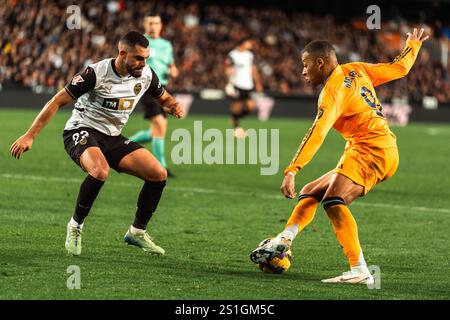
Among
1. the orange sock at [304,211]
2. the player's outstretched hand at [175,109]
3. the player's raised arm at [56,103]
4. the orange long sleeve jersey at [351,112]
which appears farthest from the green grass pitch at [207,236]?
the player's outstretched hand at [175,109]

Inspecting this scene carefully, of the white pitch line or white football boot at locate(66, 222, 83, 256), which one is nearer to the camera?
white football boot at locate(66, 222, 83, 256)

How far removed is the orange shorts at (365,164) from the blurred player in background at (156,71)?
24.1 feet

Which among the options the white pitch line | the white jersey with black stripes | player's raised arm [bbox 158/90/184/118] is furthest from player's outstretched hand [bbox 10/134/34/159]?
the white pitch line

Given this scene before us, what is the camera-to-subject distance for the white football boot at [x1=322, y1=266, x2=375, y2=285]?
24.9 ft

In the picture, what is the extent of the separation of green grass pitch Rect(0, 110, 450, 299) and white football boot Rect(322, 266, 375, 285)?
111 millimetres

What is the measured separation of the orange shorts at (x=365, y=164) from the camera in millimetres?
7793

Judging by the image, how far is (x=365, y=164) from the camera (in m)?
7.83

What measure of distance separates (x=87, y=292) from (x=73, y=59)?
25.3 meters

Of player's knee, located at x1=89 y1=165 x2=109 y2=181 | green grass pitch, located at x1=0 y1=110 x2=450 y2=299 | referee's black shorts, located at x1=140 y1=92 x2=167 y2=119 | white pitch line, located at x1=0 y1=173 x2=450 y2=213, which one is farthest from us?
referee's black shorts, located at x1=140 y1=92 x2=167 y2=119

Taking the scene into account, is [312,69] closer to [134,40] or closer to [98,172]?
[134,40]

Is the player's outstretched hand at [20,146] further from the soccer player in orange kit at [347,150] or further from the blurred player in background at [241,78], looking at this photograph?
the blurred player in background at [241,78]

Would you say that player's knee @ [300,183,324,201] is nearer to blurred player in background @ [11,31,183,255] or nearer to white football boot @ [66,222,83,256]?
blurred player in background @ [11,31,183,255]

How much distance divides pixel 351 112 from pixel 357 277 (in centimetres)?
128

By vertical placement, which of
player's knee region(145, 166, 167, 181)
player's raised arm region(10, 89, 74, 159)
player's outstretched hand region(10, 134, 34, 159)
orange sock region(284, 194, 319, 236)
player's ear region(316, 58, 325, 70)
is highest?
player's ear region(316, 58, 325, 70)
